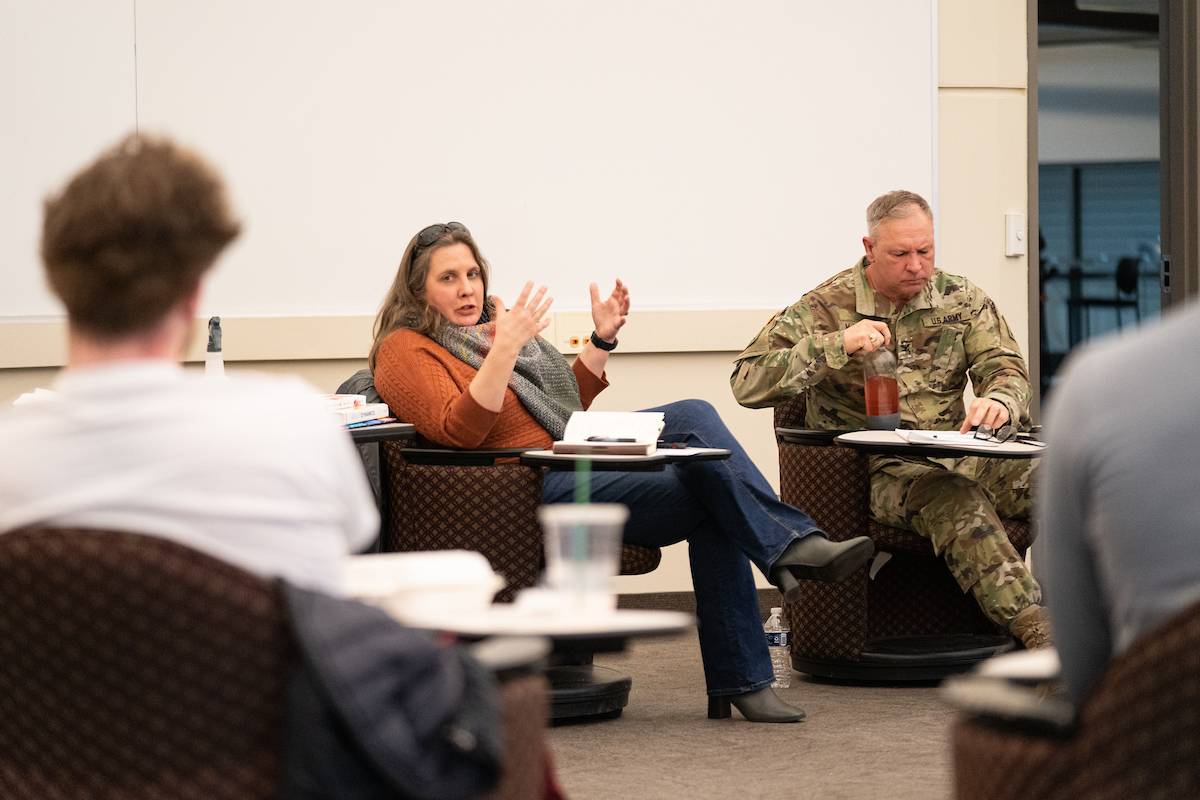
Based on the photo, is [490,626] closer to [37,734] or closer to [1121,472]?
[37,734]

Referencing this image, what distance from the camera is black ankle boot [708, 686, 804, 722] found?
3650 millimetres

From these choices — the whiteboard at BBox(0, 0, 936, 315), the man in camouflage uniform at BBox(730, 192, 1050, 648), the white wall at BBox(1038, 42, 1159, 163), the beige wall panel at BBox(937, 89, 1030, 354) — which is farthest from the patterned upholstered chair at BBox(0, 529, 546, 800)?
the white wall at BBox(1038, 42, 1159, 163)

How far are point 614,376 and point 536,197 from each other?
2.18 ft

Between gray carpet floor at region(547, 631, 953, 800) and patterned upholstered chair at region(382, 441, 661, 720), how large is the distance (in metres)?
0.23

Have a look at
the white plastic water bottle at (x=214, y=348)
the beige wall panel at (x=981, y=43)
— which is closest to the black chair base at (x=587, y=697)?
the white plastic water bottle at (x=214, y=348)

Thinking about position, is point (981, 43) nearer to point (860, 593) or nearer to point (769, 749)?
point (860, 593)

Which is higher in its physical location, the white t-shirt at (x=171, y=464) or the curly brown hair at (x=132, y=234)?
the curly brown hair at (x=132, y=234)

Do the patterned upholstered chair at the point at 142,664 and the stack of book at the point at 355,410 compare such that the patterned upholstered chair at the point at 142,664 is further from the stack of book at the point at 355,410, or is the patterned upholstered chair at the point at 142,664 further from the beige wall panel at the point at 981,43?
the beige wall panel at the point at 981,43

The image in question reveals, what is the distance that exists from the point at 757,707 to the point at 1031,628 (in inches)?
29.3

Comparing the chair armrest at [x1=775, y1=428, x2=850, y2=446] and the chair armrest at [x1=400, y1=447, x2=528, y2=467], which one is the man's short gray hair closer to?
the chair armrest at [x1=775, y1=428, x2=850, y2=446]

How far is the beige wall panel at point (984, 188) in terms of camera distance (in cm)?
542

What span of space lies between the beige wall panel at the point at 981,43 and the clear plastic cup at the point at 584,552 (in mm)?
4135

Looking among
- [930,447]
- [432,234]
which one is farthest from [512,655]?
[432,234]

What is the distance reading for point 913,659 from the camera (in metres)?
3.99
